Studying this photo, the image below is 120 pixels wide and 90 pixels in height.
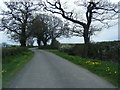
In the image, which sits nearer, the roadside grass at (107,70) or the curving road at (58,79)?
the curving road at (58,79)

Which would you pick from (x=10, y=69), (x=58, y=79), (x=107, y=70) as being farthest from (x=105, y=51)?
(x=10, y=69)

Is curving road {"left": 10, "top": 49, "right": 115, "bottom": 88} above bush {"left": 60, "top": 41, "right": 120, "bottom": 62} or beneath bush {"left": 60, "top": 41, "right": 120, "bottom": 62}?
beneath

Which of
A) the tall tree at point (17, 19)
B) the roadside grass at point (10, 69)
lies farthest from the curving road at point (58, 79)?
the tall tree at point (17, 19)

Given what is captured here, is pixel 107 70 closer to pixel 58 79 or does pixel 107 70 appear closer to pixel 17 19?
pixel 58 79

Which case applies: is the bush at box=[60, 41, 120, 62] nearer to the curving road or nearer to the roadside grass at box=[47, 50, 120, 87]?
the roadside grass at box=[47, 50, 120, 87]

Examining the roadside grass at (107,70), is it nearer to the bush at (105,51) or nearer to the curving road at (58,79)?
the curving road at (58,79)

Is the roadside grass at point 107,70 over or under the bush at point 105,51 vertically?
under

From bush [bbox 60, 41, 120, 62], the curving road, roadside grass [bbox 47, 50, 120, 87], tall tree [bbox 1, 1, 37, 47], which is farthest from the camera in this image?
tall tree [bbox 1, 1, 37, 47]

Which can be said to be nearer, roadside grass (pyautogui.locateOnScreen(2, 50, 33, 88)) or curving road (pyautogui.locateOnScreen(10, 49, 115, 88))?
curving road (pyautogui.locateOnScreen(10, 49, 115, 88))

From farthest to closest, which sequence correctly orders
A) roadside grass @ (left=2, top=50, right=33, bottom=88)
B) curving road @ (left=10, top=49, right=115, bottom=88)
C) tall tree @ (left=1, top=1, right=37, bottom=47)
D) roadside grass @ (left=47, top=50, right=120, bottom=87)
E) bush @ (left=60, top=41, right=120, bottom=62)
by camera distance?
tall tree @ (left=1, top=1, right=37, bottom=47) → bush @ (left=60, top=41, right=120, bottom=62) → roadside grass @ (left=47, top=50, right=120, bottom=87) → roadside grass @ (left=2, top=50, right=33, bottom=88) → curving road @ (left=10, top=49, right=115, bottom=88)

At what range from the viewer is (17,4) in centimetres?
3503

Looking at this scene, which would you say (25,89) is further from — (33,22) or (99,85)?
(33,22)

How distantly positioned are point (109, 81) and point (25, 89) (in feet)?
11.6

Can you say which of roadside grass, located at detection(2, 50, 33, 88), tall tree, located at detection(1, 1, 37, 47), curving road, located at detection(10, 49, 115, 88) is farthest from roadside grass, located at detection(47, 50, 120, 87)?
tall tree, located at detection(1, 1, 37, 47)
